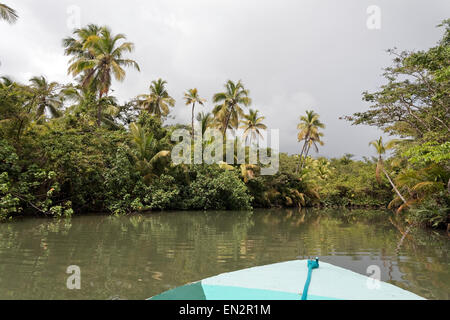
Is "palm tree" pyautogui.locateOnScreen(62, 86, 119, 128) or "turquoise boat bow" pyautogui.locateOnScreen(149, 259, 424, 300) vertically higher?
"palm tree" pyautogui.locateOnScreen(62, 86, 119, 128)

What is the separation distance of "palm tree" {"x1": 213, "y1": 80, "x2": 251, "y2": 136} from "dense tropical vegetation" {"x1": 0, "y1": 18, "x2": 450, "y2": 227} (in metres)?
0.10

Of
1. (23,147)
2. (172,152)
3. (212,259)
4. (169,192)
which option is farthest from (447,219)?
(23,147)

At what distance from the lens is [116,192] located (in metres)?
16.9

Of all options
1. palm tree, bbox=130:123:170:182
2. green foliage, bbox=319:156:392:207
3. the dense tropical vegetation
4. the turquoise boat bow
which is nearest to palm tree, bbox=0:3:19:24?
the dense tropical vegetation

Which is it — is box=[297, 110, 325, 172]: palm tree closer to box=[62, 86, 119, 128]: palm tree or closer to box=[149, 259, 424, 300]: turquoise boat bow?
box=[62, 86, 119, 128]: palm tree

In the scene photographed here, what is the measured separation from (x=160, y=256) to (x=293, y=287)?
4.27m

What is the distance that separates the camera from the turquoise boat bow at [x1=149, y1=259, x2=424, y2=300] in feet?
8.18

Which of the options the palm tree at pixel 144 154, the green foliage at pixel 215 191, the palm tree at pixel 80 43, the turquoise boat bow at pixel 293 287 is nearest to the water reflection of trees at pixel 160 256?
the turquoise boat bow at pixel 293 287

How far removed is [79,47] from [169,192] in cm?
1498

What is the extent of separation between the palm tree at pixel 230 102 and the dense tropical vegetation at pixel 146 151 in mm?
98

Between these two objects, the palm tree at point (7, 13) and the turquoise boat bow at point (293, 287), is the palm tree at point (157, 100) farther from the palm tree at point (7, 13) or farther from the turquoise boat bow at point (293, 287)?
the turquoise boat bow at point (293, 287)

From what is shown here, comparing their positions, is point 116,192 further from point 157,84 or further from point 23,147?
point 157,84

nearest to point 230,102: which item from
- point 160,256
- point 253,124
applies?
point 253,124

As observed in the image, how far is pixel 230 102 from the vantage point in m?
28.3
